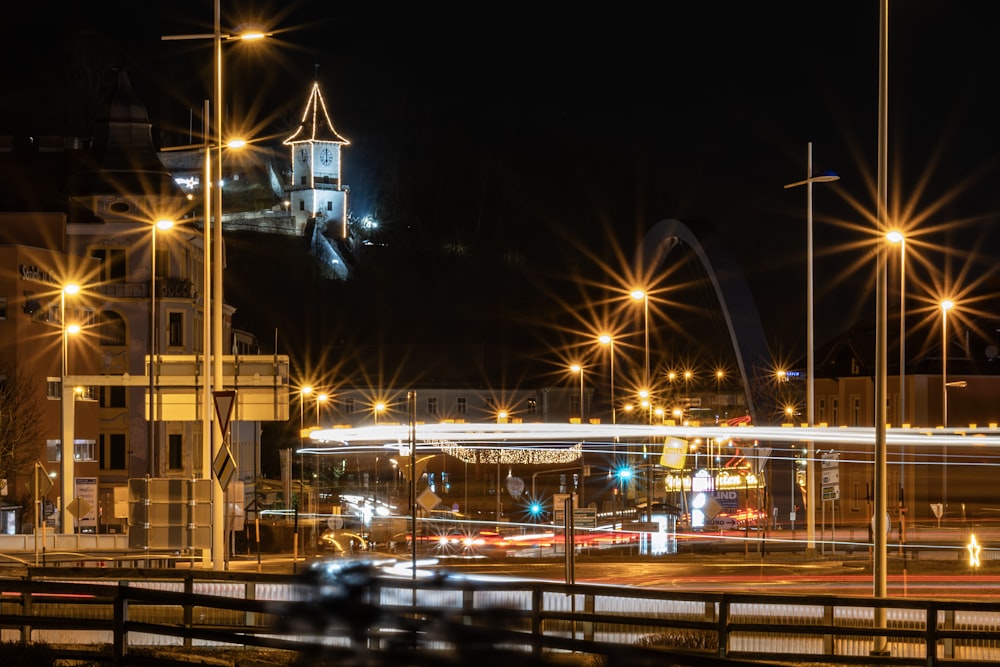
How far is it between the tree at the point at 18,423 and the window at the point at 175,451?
13.9m

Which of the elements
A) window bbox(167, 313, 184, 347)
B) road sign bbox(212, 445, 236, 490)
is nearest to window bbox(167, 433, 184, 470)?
window bbox(167, 313, 184, 347)

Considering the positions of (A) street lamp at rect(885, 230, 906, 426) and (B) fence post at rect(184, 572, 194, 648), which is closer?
(B) fence post at rect(184, 572, 194, 648)

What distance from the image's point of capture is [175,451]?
3132 inches

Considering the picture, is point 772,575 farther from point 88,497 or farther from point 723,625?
point 88,497

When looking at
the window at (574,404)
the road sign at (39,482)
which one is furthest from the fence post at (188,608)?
the window at (574,404)

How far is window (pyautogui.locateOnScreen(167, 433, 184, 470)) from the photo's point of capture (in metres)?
79.4

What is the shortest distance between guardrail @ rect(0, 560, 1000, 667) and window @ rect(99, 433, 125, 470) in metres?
53.6

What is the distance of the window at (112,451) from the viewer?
3046 inches

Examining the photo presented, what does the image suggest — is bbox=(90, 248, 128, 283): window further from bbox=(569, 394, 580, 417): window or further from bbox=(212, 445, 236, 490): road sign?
bbox=(569, 394, 580, 417): window

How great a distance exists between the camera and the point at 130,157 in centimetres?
8944

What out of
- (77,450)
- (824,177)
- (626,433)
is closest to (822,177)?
(824,177)

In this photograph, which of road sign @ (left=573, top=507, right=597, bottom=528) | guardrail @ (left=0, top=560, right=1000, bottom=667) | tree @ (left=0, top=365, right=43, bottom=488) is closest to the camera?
guardrail @ (left=0, top=560, right=1000, bottom=667)

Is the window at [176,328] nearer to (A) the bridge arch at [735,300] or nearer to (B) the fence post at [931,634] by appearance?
(A) the bridge arch at [735,300]

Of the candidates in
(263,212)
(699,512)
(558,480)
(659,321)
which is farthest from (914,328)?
(263,212)
